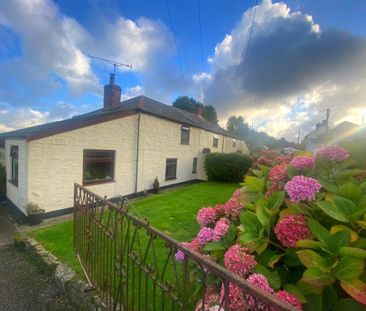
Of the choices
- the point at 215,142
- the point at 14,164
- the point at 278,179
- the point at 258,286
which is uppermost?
the point at 215,142

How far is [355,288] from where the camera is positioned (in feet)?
2.97

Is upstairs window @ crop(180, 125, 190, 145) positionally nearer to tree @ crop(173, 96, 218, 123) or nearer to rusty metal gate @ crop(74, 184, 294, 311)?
rusty metal gate @ crop(74, 184, 294, 311)

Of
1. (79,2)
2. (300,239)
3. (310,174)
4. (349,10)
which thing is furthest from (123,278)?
(79,2)

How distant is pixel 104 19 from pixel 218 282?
28.1 feet

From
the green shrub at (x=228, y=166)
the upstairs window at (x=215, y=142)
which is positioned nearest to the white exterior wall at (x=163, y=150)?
the green shrub at (x=228, y=166)

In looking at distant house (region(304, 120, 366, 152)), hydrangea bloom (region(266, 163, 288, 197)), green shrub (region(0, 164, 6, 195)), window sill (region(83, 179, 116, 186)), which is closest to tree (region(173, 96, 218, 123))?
distant house (region(304, 120, 366, 152))

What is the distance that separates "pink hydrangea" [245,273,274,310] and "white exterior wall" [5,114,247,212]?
27.4 feet

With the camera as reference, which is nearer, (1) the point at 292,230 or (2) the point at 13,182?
(1) the point at 292,230

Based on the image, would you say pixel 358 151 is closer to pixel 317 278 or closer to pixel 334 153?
pixel 334 153

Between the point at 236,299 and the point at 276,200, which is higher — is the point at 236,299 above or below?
below

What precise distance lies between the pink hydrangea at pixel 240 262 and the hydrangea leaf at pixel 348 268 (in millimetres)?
391

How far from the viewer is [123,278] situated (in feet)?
8.13

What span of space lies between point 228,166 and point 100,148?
10.3m

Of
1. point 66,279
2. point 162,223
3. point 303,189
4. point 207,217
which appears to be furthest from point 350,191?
point 162,223
